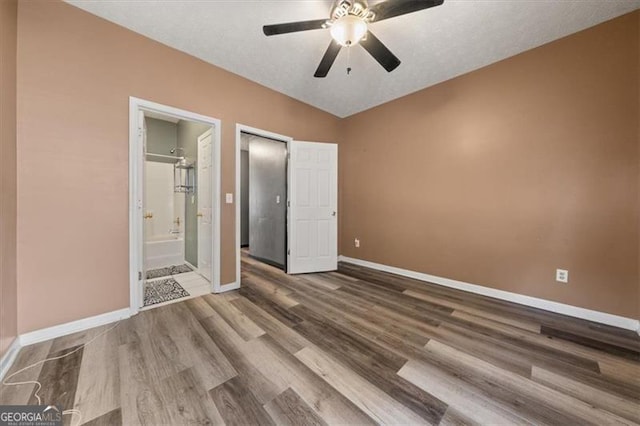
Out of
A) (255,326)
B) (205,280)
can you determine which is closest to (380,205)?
(255,326)

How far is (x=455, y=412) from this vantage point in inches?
46.0

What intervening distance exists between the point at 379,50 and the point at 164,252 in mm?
4357

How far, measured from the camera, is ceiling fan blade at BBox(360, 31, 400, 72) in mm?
1748

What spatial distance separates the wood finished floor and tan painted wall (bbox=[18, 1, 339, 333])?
380 millimetres

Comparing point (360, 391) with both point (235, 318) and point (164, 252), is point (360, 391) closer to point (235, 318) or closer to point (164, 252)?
point (235, 318)

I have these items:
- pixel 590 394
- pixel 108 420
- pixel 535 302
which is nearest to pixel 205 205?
pixel 108 420

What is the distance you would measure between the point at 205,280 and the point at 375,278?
2500 millimetres

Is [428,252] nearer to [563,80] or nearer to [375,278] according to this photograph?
[375,278]

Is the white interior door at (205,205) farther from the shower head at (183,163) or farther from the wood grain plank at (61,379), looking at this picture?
the wood grain plank at (61,379)

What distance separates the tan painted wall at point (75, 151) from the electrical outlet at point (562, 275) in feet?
14.3

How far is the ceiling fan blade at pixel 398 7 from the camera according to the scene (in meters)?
1.42

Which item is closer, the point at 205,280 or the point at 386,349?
the point at 386,349

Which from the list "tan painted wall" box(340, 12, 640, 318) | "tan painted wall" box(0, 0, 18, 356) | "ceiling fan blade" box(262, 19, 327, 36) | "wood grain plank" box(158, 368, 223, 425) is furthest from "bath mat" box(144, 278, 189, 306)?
"tan painted wall" box(340, 12, 640, 318)

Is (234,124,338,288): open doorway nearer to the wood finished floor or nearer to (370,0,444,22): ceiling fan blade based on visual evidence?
the wood finished floor
